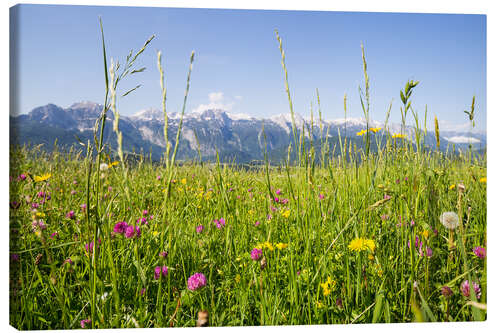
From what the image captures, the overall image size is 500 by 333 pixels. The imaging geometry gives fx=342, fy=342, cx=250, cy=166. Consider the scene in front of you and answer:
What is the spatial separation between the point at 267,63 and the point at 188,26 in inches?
19.7

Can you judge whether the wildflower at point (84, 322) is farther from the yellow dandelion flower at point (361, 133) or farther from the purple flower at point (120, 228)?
the yellow dandelion flower at point (361, 133)

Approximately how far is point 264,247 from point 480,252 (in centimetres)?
115

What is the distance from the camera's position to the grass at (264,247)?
133 cm

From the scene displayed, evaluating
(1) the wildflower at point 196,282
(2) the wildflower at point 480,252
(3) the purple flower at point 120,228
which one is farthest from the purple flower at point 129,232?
(2) the wildflower at point 480,252

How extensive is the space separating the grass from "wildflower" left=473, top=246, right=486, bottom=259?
3cm

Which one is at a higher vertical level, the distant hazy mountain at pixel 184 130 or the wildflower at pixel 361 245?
the distant hazy mountain at pixel 184 130

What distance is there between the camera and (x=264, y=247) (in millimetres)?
1475

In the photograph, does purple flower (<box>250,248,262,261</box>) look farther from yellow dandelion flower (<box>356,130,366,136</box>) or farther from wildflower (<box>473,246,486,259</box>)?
wildflower (<box>473,246,486,259</box>)

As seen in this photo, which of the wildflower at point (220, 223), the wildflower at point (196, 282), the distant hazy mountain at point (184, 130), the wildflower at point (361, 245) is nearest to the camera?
the wildflower at point (196, 282)

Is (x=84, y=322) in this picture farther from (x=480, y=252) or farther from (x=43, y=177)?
(x=480, y=252)

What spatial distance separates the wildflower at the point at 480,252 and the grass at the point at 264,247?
0.09 ft

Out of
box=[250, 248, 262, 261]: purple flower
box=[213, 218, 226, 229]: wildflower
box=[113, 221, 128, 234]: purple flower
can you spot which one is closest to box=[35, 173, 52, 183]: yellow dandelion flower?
box=[113, 221, 128, 234]: purple flower

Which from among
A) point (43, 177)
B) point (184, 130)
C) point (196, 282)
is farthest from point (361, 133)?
point (43, 177)

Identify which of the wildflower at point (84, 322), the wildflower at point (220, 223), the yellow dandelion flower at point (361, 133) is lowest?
the wildflower at point (84, 322)
